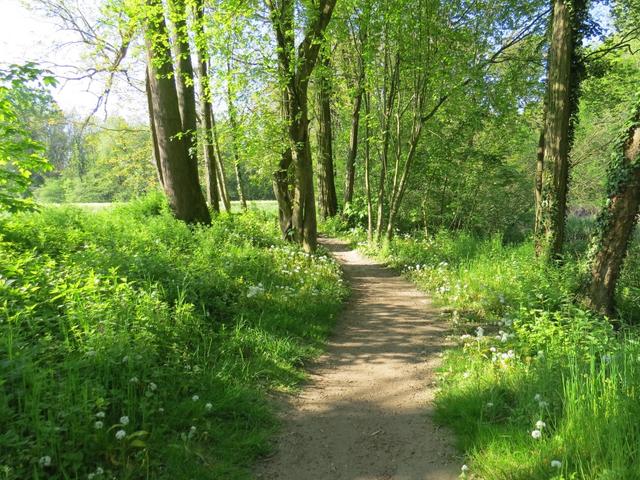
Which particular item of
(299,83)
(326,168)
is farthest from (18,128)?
(326,168)

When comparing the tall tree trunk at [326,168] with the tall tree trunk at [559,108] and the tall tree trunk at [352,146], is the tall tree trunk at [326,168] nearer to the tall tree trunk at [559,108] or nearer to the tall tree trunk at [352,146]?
the tall tree trunk at [352,146]

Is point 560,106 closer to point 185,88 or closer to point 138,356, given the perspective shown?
point 138,356

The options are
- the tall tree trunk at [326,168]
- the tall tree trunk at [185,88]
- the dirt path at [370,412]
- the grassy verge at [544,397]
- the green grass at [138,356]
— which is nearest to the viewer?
the grassy verge at [544,397]

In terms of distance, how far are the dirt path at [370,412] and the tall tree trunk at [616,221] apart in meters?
2.41

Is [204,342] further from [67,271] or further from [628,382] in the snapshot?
[628,382]

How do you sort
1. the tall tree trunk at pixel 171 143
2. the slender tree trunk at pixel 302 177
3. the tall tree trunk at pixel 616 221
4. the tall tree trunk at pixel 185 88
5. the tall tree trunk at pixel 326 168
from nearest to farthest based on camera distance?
the tall tree trunk at pixel 616 221
the tall tree trunk at pixel 171 143
the tall tree trunk at pixel 185 88
the slender tree trunk at pixel 302 177
the tall tree trunk at pixel 326 168

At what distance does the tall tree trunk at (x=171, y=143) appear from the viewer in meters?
9.55

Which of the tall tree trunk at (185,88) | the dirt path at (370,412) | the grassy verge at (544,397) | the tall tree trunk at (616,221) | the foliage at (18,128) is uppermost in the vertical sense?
the tall tree trunk at (185,88)

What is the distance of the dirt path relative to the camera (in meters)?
3.32

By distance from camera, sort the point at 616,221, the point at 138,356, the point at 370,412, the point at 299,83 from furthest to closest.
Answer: the point at 299,83 → the point at 616,221 → the point at 370,412 → the point at 138,356

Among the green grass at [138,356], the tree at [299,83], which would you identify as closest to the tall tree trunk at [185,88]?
the tree at [299,83]

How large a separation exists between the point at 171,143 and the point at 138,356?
7.43 meters

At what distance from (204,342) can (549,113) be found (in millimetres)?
7925

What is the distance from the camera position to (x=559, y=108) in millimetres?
8078
